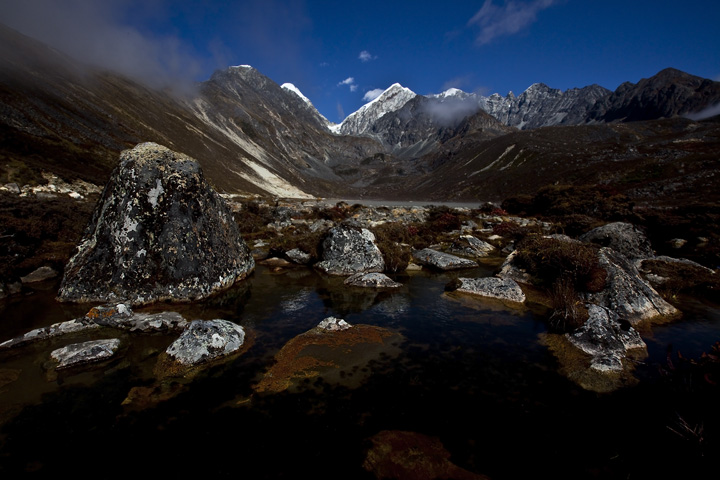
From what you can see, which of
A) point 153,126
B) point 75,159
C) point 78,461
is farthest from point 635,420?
point 153,126

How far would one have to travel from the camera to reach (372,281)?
15.9 meters

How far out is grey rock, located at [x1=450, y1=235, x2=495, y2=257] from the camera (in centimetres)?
2344

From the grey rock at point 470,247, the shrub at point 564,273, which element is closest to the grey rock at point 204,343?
the shrub at point 564,273

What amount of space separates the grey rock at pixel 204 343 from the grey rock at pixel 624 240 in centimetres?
2313

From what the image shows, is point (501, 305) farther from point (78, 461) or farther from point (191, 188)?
point (191, 188)

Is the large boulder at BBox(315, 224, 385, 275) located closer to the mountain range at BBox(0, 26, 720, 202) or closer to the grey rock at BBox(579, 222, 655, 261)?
the grey rock at BBox(579, 222, 655, 261)

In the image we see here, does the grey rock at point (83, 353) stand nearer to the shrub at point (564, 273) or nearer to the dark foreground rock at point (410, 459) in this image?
the dark foreground rock at point (410, 459)

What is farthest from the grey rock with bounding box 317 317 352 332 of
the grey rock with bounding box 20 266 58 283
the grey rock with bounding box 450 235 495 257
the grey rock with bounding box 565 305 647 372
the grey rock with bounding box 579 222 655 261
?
the grey rock with bounding box 579 222 655 261

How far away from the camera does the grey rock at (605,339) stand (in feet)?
27.1

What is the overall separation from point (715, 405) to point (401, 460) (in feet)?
17.5

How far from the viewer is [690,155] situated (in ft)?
257

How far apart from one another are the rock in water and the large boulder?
5.94 meters

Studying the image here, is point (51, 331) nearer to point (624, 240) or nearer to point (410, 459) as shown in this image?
point (410, 459)

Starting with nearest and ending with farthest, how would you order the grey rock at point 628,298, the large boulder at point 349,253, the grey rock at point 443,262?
1. the grey rock at point 628,298
2. the large boulder at point 349,253
3. the grey rock at point 443,262
